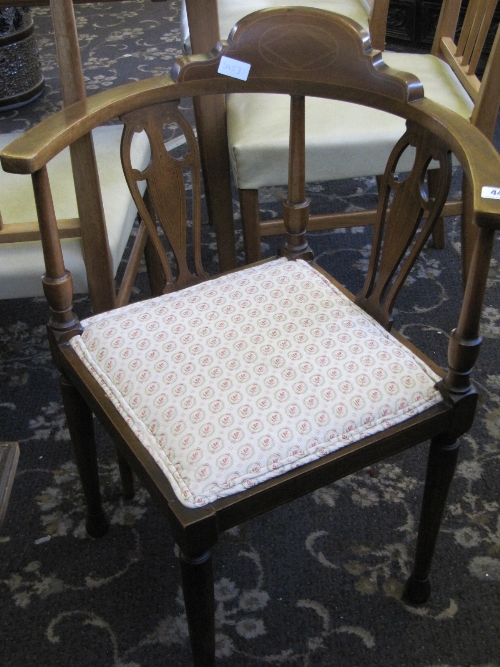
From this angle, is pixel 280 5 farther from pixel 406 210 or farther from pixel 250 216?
pixel 406 210

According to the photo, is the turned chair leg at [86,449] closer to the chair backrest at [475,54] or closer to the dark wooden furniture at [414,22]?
the chair backrest at [475,54]

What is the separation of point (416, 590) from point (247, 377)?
566 millimetres

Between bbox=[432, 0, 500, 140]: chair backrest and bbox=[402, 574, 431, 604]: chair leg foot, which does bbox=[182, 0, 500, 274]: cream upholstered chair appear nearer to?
bbox=[432, 0, 500, 140]: chair backrest

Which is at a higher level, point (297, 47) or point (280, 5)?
point (297, 47)

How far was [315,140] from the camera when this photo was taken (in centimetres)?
166

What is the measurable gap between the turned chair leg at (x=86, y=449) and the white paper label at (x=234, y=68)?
22.8 inches

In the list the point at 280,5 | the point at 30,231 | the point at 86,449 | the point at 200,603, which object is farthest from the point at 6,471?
the point at 280,5

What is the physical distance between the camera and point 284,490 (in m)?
1.01

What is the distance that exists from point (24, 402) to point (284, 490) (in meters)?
1.02

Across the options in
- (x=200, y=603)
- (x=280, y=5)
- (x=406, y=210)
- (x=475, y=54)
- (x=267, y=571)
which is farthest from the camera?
(x=280, y=5)

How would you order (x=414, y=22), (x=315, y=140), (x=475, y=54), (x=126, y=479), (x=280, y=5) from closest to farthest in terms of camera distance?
(x=126, y=479)
(x=315, y=140)
(x=475, y=54)
(x=280, y=5)
(x=414, y=22)

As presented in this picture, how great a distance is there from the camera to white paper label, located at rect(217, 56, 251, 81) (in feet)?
3.93

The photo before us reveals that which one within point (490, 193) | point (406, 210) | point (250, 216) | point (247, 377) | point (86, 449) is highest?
point (490, 193)

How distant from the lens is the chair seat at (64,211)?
1.38 meters
